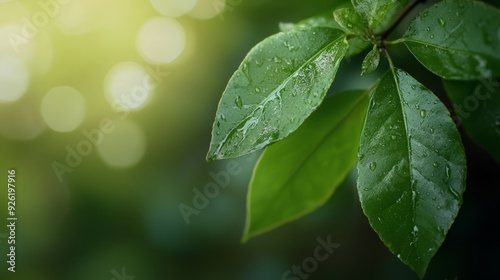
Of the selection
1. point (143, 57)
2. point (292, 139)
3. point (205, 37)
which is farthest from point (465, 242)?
point (143, 57)

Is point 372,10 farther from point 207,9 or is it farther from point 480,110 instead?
point 207,9

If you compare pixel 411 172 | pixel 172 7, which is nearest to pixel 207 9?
pixel 172 7

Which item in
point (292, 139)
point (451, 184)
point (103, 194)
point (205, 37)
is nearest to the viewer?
point (451, 184)

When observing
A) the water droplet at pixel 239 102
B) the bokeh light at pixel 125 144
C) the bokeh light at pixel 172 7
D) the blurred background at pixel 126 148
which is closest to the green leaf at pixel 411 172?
the water droplet at pixel 239 102

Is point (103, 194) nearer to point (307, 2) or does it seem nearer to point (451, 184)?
point (307, 2)

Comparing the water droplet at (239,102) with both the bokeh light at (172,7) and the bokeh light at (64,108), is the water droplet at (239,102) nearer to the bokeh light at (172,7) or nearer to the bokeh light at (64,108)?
the bokeh light at (172,7)

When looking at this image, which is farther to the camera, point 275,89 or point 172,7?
point 172,7

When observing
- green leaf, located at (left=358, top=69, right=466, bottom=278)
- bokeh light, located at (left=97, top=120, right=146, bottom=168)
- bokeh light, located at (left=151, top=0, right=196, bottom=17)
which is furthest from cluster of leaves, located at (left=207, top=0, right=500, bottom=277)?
bokeh light, located at (left=97, top=120, right=146, bottom=168)
